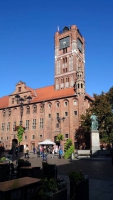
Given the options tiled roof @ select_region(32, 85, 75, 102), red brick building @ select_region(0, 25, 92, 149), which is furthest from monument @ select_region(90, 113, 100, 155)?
tiled roof @ select_region(32, 85, 75, 102)

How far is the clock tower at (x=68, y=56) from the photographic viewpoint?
43906mm

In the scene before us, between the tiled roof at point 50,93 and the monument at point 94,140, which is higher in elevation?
the tiled roof at point 50,93

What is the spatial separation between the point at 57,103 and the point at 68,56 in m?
14.8

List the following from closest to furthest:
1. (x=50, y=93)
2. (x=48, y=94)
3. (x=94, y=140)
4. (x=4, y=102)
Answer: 1. (x=94, y=140)
2. (x=48, y=94)
3. (x=50, y=93)
4. (x=4, y=102)

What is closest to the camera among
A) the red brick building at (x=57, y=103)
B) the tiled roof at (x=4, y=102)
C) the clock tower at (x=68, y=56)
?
the red brick building at (x=57, y=103)

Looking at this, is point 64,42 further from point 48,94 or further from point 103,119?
point 103,119

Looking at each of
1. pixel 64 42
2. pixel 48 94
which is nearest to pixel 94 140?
pixel 48 94

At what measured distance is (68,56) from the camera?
153 feet

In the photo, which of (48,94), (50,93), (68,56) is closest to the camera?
(48,94)

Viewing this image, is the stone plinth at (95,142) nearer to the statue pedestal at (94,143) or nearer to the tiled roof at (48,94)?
the statue pedestal at (94,143)

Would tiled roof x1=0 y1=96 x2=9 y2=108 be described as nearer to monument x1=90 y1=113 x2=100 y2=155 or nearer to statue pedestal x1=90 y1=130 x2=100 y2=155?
monument x1=90 y1=113 x2=100 y2=155

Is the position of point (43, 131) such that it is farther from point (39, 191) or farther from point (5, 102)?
point (39, 191)

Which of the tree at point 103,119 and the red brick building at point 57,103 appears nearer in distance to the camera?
the tree at point 103,119

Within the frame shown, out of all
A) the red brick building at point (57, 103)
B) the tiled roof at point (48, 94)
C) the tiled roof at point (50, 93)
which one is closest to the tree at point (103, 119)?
the red brick building at point (57, 103)
